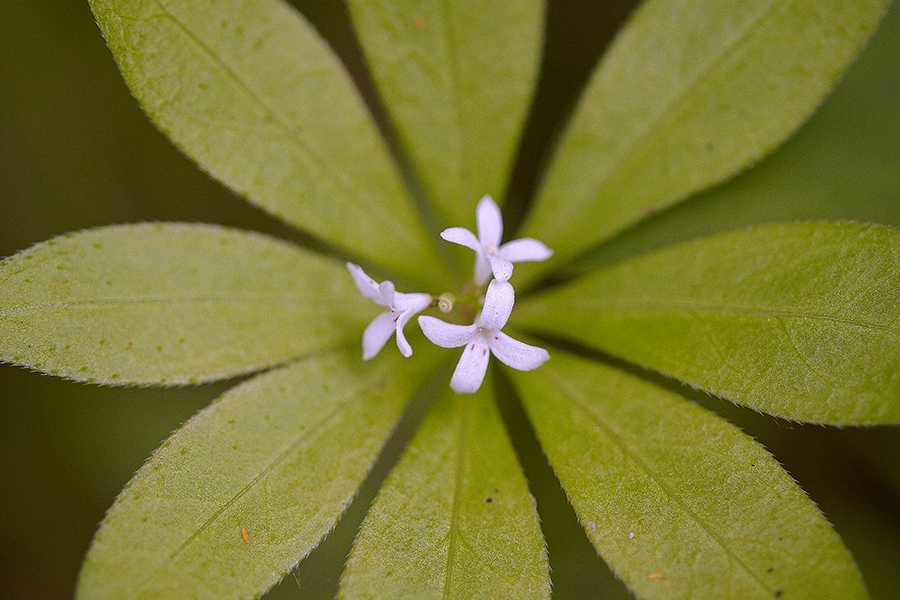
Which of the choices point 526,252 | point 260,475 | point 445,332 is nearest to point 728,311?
point 526,252

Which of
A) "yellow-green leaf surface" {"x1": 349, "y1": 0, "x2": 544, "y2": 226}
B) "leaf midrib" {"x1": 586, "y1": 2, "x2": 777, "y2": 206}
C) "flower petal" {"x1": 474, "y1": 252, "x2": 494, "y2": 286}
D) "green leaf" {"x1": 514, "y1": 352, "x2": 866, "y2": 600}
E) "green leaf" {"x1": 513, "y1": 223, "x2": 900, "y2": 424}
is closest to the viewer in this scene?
"green leaf" {"x1": 514, "y1": 352, "x2": 866, "y2": 600}

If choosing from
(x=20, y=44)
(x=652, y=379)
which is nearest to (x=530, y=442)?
(x=652, y=379)

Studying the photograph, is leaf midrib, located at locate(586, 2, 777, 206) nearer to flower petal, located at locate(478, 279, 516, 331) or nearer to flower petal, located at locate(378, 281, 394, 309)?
flower petal, located at locate(478, 279, 516, 331)

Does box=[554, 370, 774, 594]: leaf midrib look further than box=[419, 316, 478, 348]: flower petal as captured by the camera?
No

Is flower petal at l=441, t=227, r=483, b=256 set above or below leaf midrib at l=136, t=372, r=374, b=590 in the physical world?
above

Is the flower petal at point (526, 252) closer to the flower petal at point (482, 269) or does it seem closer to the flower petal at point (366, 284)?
the flower petal at point (482, 269)

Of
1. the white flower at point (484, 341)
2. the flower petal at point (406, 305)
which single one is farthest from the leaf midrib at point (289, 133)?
the white flower at point (484, 341)

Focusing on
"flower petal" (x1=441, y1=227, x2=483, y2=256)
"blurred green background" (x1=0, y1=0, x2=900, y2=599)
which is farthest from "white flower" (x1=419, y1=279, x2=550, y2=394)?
"blurred green background" (x1=0, y1=0, x2=900, y2=599)
